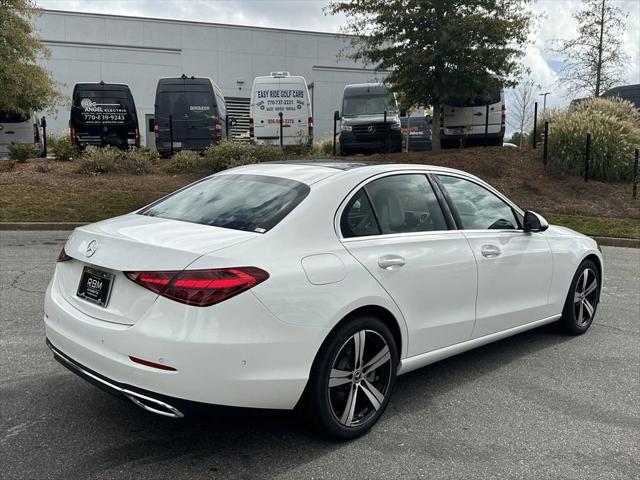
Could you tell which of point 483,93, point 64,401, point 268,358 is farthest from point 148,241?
point 483,93

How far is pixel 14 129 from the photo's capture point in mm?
19391

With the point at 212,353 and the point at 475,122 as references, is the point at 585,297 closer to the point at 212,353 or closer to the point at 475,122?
the point at 212,353

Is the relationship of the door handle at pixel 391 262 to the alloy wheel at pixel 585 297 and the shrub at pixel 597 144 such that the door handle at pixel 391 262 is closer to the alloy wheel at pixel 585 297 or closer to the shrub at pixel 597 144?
the alloy wheel at pixel 585 297

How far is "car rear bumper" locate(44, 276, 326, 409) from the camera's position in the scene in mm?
2629

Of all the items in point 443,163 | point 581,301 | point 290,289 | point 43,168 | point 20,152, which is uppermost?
point 20,152

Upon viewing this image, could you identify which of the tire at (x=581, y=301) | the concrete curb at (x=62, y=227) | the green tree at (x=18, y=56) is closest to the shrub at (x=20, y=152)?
the green tree at (x=18, y=56)

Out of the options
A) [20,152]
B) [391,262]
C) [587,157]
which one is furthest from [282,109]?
[391,262]

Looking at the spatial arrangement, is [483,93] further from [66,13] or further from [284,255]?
[66,13]

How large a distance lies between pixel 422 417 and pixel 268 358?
1.27 m

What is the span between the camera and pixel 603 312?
6.08 m

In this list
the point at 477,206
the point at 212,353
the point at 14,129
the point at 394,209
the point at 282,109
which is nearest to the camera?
the point at 212,353

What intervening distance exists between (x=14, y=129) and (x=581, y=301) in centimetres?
1955

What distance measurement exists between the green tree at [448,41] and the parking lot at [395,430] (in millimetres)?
11834

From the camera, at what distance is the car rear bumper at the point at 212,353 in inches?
104
